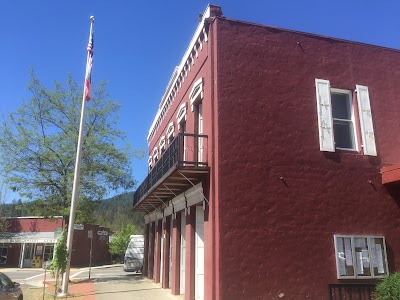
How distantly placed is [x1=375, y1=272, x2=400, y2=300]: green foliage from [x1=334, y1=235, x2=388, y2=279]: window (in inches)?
23.2

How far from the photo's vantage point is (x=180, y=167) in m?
10.1

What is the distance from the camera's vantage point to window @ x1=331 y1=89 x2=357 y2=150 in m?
11.5

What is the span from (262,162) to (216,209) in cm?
183

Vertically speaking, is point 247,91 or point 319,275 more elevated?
point 247,91

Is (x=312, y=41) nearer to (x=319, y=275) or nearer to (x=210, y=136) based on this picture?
(x=210, y=136)

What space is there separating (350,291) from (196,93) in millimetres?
7161

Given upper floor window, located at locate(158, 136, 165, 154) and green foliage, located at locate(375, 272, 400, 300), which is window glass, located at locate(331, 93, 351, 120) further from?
upper floor window, located at locate(158, 136, 165, 154)

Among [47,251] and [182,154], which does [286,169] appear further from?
[47,251]

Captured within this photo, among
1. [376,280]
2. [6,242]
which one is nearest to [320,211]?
[376,280]

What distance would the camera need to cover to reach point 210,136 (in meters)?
10.5

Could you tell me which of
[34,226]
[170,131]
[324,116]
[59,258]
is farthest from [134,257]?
[324,116]

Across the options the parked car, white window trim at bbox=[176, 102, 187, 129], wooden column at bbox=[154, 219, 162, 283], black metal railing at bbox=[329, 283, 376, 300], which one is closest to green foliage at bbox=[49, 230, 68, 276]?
the parked car

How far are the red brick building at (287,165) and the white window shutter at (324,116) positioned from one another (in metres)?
0.03

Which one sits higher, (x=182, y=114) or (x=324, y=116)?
(x=182, y=114)
